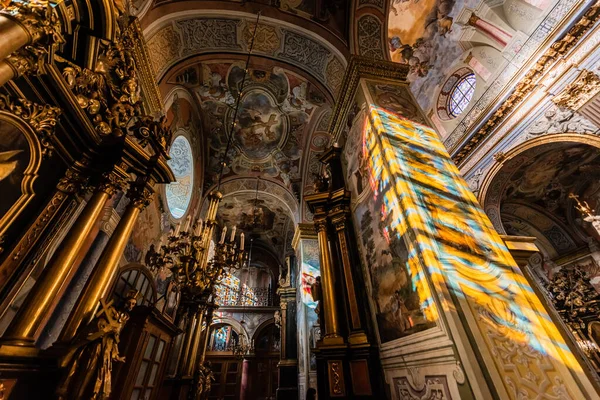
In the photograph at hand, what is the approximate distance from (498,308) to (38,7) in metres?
4.62

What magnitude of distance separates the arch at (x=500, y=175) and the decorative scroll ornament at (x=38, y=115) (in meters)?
8.48

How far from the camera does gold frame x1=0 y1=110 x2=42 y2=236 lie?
7.16 feet

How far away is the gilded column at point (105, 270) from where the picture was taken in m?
2.38

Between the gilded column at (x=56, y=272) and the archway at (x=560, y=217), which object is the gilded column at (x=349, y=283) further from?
the archway at (x=560, y=217)

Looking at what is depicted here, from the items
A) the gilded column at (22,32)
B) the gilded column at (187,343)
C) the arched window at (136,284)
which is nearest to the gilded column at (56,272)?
the gilded column at (22,32)

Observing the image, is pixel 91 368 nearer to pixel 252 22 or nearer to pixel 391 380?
pixel 391 380

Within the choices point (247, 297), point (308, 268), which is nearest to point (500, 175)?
point (308, 268)

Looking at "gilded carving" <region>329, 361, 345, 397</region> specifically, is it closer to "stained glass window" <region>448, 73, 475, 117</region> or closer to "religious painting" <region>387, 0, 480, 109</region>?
"religious painting" <region>387, 0, 480, 109</region>

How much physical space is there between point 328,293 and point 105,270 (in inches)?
122

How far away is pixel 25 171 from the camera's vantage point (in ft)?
7.81

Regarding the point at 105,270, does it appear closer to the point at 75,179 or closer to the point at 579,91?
the point at 75,179

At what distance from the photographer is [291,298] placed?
1052 centimetres

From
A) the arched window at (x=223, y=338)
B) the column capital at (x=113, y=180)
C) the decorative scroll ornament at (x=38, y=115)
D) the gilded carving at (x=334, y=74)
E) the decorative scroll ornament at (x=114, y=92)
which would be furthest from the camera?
Result: the arched window at (x=223, y=338)

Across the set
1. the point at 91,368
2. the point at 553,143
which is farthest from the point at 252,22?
the point at 553,143
